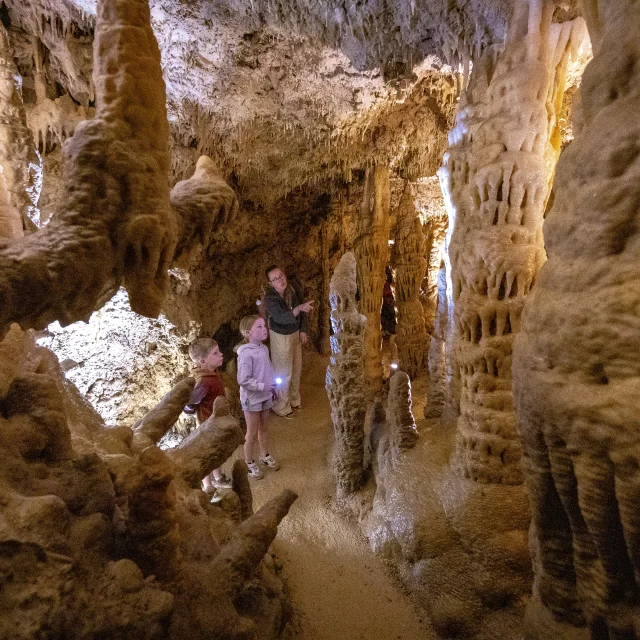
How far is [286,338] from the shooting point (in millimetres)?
6496

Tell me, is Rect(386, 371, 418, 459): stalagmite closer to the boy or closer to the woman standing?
the boy

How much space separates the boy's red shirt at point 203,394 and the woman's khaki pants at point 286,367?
257cm

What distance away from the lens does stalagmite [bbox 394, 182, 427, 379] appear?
7266mm

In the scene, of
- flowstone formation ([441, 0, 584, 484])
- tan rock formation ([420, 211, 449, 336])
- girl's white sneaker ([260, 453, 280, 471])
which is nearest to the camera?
flowstone formation ([441, 0, 584, 484])

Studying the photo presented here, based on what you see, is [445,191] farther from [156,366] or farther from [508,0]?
[156,366]

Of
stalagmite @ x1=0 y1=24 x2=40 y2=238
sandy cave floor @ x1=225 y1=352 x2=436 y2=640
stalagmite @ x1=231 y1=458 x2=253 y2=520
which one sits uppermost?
stalagmite @ x1=0 y1=24 x2=40 y2=238

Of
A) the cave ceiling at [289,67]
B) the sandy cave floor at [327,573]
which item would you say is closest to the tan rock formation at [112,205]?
the sandy cave floor at [327,573]

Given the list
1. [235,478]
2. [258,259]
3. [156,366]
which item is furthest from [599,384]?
[258,259]

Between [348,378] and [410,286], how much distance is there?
3708 millimetres

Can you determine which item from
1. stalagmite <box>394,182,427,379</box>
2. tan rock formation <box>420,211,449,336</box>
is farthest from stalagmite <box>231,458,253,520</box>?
tan rock formation <box>420,211,449,336</box>

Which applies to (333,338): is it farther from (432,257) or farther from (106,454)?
(432,257)

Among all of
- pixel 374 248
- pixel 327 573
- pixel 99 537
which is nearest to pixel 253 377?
pixel 327 573

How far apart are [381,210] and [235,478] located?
17.6 ft

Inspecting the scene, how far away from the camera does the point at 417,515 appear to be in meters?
2.98
